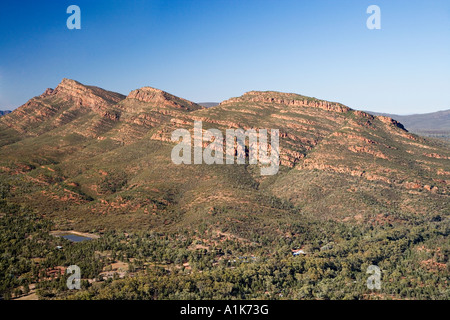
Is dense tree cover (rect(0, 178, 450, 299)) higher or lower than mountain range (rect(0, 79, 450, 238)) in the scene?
lower

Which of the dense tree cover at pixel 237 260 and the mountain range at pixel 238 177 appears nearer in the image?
the dense tree cover at pixel 237 260

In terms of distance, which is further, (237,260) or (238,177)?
(238,177)

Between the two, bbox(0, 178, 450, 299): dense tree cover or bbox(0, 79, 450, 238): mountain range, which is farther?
bbox(0, 79, 450, 238): mountain range

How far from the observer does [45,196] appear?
394ft

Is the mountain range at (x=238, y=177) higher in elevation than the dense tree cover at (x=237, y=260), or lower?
higher

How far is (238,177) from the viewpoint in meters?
133

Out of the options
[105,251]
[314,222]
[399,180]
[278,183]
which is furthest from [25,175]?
[399,180]

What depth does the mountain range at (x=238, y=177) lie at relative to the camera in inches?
4274

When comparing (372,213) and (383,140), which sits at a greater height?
(383,140)

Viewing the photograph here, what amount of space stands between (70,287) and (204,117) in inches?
4234

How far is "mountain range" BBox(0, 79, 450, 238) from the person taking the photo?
356ft

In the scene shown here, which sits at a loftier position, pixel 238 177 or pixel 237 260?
pixel 238 177

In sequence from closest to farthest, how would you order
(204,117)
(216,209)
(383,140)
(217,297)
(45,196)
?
(217,297) < (216,209) < (45,196) < (383,140) < (204,117)

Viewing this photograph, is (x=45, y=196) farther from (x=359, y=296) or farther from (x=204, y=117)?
(x=359, y=296)
